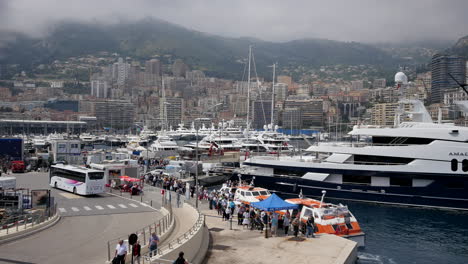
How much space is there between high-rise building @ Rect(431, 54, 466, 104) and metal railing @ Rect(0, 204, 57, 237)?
16433 cm

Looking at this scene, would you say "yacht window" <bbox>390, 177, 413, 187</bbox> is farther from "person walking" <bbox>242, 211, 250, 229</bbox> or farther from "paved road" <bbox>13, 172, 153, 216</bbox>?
"paved road" <bbox>13, 172, 153, 216</bbox>

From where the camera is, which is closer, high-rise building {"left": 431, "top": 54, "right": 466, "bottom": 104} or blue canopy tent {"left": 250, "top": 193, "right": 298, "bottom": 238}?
blue canopy tent {"left": 250, "top": 193, "right": 298, "bottom": 238}

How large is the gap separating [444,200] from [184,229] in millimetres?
18279

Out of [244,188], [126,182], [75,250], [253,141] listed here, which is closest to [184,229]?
[75,250]

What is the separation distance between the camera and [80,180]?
77.2 ft

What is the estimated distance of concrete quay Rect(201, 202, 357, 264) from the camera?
12.9m

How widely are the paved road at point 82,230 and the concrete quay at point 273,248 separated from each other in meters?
3.25

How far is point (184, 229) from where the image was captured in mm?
14703

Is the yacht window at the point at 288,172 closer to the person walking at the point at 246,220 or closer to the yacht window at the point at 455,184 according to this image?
the yacht window at the point at 455,184

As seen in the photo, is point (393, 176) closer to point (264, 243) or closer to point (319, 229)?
point (319, 229)

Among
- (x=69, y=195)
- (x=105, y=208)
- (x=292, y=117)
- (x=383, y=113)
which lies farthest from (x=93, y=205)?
(x=292, y=117)

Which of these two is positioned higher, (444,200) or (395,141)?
(395,141)

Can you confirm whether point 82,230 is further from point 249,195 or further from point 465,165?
point 465,165

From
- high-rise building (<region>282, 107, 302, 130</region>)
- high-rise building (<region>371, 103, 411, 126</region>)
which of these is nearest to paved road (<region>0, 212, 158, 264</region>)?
high-rise building (<region>371, 103, 411, 126</region>)
